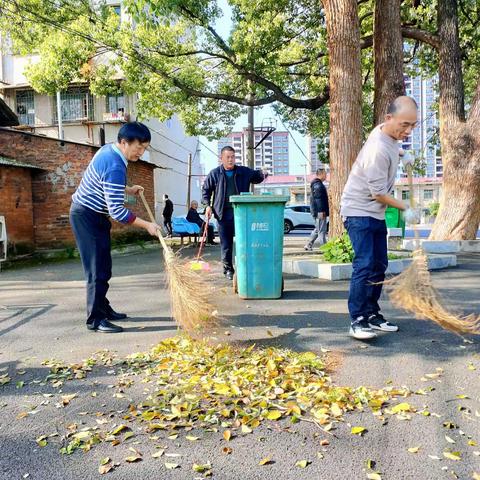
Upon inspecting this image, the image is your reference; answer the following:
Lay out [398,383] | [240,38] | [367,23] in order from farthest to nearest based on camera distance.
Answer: [367,23] → [240,38] → [398,383]

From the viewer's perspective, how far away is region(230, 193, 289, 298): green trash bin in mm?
5930

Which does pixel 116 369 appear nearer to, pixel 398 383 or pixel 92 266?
pixel 92 266

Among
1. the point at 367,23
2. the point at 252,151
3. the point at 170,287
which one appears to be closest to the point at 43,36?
the point at 252,151

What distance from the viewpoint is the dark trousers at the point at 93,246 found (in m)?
4.45

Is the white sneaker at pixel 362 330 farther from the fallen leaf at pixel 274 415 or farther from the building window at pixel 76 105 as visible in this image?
the building window at pixel 76 105

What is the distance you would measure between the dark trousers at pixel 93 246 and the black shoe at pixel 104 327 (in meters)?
0.17

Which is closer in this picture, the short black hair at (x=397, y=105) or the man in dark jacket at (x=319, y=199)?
the short black hair at (x=397, y=105)

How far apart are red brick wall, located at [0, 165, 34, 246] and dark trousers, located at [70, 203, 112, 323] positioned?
311 inches

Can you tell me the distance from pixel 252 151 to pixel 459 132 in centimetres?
A: 990

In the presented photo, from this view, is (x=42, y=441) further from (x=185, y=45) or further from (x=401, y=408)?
(x=185, y=45)

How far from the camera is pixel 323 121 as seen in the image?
2094cm

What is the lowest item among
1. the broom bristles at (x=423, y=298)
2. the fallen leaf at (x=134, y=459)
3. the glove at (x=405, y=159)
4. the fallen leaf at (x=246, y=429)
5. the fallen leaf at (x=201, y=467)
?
the fallen leaf at (x=201, y=467)

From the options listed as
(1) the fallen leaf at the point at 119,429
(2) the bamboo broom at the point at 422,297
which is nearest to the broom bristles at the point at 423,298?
(2) the bamboo broom at the point at 422,297

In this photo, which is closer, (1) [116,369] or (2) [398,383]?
(2) [398,383]
